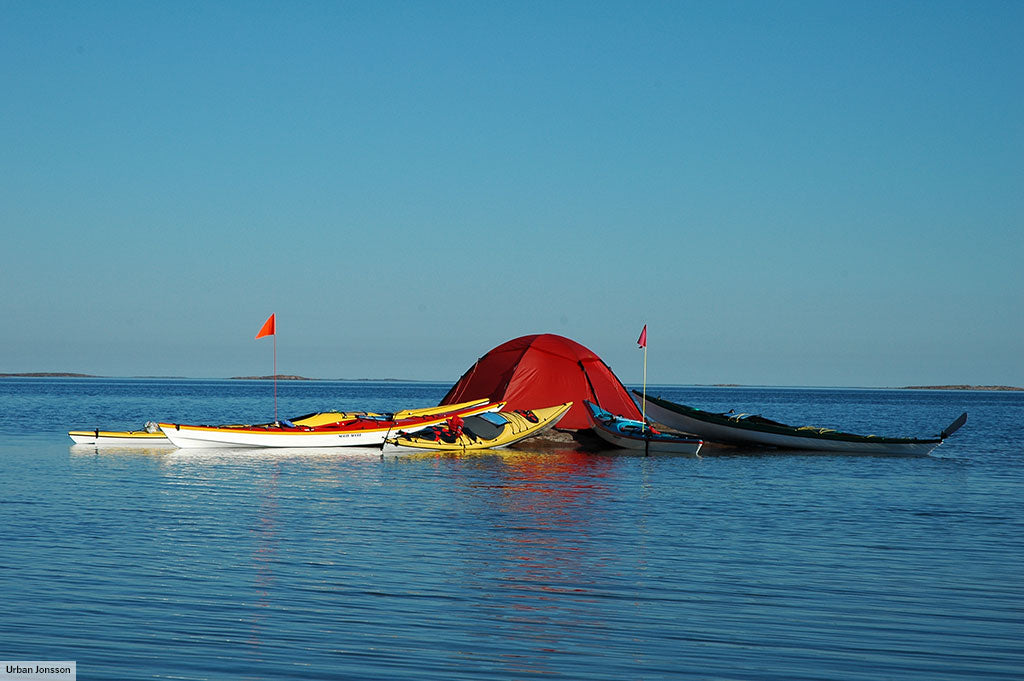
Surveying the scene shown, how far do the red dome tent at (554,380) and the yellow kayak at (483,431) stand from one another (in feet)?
4.61

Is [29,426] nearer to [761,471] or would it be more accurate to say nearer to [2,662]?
[761,471]

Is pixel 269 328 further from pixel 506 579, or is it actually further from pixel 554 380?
pixel 506 579

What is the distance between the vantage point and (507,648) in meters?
9.16

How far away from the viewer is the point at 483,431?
38.4 meters

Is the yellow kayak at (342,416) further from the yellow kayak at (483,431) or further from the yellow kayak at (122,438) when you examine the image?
the yellow kayak at (122,438)

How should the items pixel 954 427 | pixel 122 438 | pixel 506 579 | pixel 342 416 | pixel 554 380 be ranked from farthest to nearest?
pixel 554 380 < pixel 342 416 < pixel 122 438 < pixel 954 427 < pixel 506 579

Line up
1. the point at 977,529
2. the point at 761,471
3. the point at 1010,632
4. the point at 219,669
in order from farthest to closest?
1. the point at 761,471
2. the point at 977,529
3. the point at 1010,632
4. the point at 219,669

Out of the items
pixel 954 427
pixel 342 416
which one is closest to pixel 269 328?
pixel 342 416

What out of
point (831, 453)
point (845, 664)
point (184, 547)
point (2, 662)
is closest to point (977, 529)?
point (845, 664)

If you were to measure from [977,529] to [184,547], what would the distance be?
14.2m

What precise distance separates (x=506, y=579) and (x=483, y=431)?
25996 millimetres

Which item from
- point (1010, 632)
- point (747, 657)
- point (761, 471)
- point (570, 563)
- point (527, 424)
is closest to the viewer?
point (747, 657)

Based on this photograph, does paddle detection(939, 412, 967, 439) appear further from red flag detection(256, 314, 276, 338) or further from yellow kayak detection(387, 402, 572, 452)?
red flag detection(256, 314, 276, 338)

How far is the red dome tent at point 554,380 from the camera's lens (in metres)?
41.8
